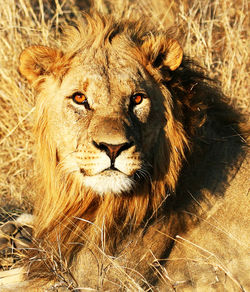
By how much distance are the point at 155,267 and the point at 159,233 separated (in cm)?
23

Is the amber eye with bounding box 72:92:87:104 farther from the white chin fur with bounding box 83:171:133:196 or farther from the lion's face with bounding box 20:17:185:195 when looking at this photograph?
the white chin fur with bounding box 83:171:133:196

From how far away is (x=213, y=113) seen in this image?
4082mm

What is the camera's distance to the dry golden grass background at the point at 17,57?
5395 millimetres

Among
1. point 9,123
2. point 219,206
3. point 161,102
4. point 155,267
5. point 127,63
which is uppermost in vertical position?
point 127,63

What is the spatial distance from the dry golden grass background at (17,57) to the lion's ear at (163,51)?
5.84 feet

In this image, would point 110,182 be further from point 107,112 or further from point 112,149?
point 107,112

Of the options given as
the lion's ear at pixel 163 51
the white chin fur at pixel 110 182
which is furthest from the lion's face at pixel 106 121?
the lion's ear at pixel 163 51

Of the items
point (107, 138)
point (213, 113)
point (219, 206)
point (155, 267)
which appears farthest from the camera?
point (213, 113)

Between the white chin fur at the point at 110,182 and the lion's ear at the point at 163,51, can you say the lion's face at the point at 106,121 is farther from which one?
the lion's ear at the point at 163,51

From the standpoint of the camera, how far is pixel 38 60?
11.7 feet

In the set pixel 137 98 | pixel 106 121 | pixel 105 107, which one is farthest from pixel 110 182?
pixel 137 98

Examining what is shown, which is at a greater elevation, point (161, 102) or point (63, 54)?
point (63, 54)

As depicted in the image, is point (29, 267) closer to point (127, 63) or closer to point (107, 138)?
point (107, 138)

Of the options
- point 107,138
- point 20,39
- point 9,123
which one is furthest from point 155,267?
point 20,39
